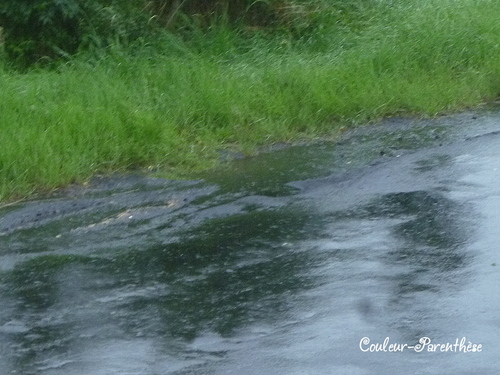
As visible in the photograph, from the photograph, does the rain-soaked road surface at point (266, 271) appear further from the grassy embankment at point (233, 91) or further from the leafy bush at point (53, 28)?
the leafy bush at point (53, 28)

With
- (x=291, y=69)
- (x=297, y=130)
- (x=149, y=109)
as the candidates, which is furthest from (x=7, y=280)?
(x=291, y=69)

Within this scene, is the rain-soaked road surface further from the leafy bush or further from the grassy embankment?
the leafy bush

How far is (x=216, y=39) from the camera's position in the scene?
1294 cm

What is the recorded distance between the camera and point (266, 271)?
6.77m

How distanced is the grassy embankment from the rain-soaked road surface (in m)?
0.49

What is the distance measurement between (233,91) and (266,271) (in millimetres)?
4683

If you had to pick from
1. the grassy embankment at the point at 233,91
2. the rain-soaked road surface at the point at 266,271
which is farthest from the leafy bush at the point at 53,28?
the rain-soaked road surface at the point at 266,271

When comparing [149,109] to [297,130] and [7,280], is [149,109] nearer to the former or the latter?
[297,130]

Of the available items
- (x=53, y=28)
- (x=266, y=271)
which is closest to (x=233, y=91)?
(x=53, y=28)

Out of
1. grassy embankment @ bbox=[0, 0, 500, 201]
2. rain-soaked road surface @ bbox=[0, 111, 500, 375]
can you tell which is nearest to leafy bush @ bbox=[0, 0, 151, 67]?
grassy embankment @ bbox=[0, 0, 500, 201]

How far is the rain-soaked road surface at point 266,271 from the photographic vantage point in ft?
17.9

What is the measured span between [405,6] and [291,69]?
11.2 ft

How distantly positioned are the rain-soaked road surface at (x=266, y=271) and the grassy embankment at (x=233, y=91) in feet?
1.62

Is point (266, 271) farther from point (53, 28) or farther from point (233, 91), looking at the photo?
point (53, 28)
